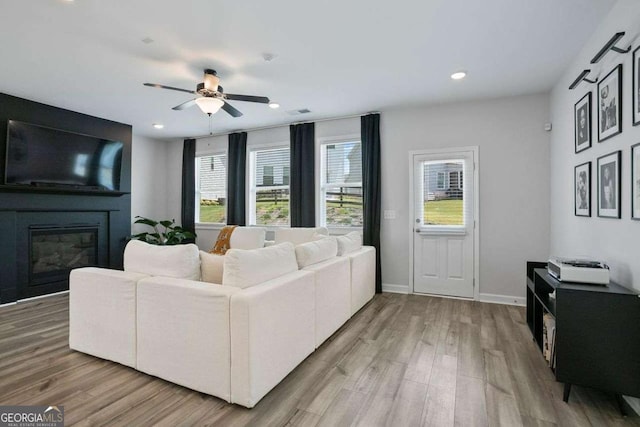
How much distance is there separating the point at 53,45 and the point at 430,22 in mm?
3253

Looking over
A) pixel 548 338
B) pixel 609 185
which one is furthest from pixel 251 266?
pixel 609 185

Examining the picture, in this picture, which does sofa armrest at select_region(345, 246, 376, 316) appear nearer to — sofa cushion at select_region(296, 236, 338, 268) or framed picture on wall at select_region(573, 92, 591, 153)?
sofa cushion at select_region(296, 236, 338, 268)

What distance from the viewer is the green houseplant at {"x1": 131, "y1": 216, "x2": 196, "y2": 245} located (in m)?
5.77

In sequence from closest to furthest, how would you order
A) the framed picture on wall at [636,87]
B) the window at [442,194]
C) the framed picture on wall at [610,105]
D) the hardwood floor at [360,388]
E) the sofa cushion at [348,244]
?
1. the hardwood floor at [360,388]
2. the framed picture on wall at [636,87]
3. the framed picture on wall at [610,105]
4. the sofa cushion at [348,244]
5. the window at [442,194]

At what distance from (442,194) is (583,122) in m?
1.79

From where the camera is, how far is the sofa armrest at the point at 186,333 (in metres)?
1.95

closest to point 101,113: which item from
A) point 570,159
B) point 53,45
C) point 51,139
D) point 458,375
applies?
point 51,139

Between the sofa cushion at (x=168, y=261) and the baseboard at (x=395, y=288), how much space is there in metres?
3.06

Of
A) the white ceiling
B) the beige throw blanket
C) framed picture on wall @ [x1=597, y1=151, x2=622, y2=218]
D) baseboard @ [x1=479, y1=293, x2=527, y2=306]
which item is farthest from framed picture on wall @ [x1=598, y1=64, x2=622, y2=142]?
the beige throw blanket

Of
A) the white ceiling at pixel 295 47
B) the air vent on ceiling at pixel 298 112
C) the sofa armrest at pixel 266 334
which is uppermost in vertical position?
the air vent on ceiling at pixel 298 112

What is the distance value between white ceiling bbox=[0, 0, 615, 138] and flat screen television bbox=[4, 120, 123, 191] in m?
0.50

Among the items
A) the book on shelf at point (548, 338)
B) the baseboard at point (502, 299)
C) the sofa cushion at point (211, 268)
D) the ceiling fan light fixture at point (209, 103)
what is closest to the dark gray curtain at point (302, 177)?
the ceiling fan light fixture at point (209, 103)

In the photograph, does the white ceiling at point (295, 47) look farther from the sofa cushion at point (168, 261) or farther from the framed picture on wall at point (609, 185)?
the sofa cushion at point (168, 261)

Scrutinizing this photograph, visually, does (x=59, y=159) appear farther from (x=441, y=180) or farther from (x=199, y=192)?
(x=441, y=180)
